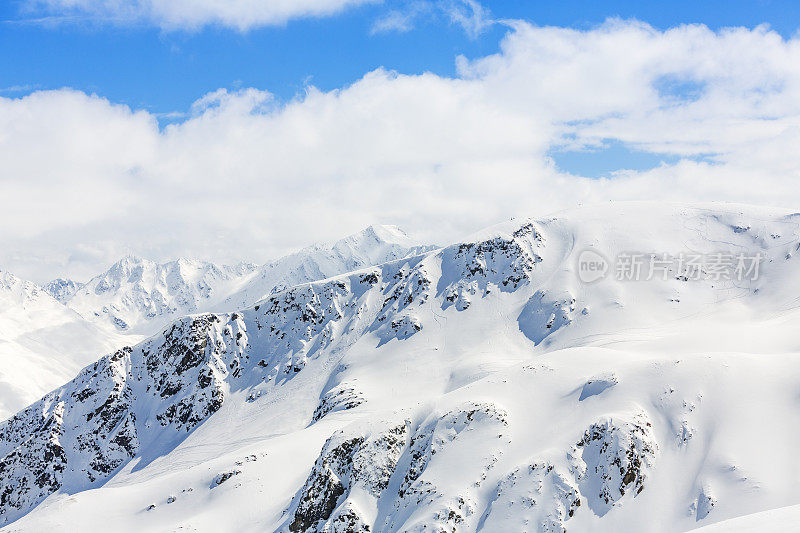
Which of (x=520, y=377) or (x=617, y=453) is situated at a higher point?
(x=520, y=377)

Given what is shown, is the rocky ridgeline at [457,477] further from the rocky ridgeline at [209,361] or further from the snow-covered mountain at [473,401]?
the rocky ridgeline at [209,361]

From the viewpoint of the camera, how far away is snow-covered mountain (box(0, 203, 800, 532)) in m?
39.2

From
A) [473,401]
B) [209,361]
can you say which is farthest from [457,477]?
[209,361]

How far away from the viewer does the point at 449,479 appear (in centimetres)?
4197

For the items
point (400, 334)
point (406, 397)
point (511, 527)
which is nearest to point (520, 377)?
point (511, 527)

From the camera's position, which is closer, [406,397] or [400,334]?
[406,397]

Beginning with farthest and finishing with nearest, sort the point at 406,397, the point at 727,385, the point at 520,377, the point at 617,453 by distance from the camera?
1. the point at 406,397
2. the point at 520,377
3. the point at 727,385
4. the point at 617,453

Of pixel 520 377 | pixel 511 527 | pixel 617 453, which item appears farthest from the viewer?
pixel 520 377

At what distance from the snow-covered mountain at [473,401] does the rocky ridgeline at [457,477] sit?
18 cm

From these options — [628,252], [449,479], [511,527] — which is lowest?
[511,527]

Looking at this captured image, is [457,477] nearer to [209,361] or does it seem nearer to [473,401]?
[473,401]

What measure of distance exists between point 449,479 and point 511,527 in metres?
6.70

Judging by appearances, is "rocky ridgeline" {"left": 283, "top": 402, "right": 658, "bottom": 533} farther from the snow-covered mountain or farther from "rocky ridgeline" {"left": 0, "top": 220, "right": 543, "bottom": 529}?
"rocky ridgeline" {"left": 0, "top": 220, "right": 543, "bottom": 529}

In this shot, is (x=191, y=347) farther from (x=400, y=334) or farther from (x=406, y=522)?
(x=406, y=522)
